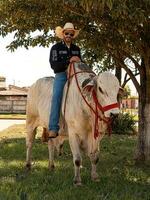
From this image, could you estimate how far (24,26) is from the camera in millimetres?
12742

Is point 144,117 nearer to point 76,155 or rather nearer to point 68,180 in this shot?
point 68,180

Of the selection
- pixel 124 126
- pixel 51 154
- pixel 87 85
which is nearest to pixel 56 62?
pixel 87 85

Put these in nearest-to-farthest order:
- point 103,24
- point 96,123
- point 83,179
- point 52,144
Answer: point 96,123 < point 83,179 < point 52,144 < point 103,24

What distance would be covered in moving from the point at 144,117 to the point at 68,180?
3836 mm

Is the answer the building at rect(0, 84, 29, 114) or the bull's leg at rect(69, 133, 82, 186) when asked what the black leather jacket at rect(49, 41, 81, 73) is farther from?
the building at rect(0, 84, 29, 114)

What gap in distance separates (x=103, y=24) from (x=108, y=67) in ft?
22.8

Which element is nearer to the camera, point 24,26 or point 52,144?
point 52,144

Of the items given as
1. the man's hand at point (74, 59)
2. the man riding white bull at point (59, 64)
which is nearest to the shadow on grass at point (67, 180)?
the man riding white bull at point (59, 64)

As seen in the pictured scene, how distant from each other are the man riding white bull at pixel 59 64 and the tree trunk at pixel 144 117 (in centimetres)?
329

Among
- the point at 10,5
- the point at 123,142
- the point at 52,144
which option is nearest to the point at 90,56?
the point at 123,142

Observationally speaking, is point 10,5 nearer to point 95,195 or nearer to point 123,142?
point 95,195

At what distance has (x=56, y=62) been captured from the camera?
9.10 metres

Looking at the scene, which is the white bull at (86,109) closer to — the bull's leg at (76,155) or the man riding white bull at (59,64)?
the bull's leg at (76,155)

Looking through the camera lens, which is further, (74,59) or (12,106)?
(12,106)
